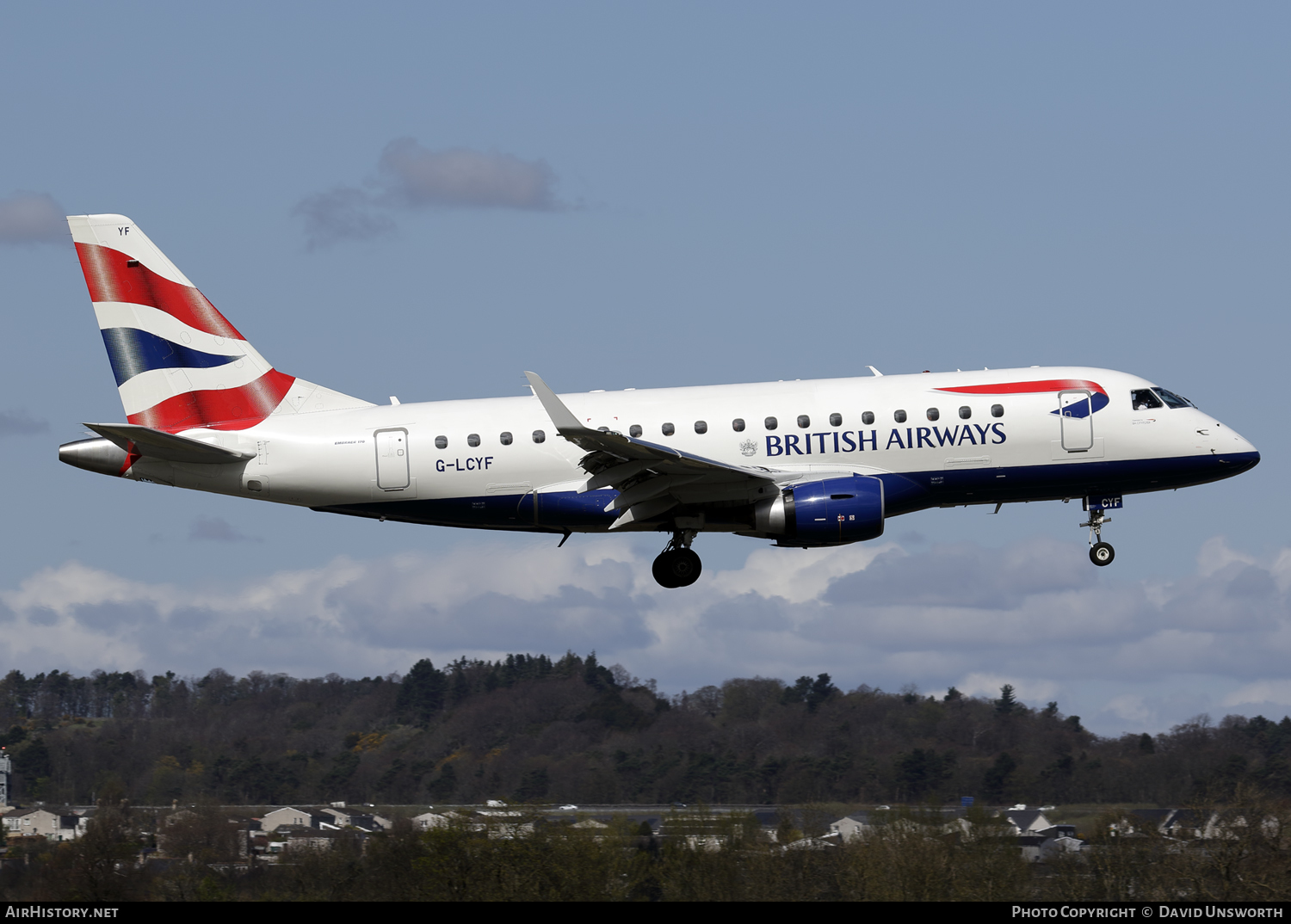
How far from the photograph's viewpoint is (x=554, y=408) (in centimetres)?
3853

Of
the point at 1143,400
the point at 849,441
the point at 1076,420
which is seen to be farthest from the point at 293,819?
the point at 1143,400

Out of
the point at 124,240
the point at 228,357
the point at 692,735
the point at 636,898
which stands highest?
the point at 124,240

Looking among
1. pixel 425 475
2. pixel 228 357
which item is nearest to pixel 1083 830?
pixel 425 475

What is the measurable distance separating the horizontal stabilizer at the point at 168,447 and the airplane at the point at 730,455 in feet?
0.23

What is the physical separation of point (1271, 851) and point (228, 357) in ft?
119

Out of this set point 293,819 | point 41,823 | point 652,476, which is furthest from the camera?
point 41,823

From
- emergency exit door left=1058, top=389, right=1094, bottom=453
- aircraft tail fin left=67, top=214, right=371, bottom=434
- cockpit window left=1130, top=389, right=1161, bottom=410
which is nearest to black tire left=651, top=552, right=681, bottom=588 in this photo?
aircraft tail fin left=67, top=214, right=371, bottom=434

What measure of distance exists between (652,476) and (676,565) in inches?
152

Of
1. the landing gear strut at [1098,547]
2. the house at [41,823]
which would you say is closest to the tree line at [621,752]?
the house at [41,823]

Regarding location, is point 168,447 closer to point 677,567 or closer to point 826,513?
point 677,567

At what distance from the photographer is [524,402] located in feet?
142

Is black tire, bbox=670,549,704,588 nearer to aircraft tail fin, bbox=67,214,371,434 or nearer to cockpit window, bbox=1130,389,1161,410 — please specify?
aircraft tail fin, bbox=67,214,371,434

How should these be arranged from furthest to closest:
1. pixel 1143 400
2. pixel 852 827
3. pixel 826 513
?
pixel 852 827, pixel 1143 400, pixel 826 513
